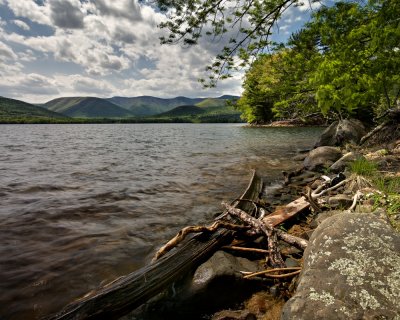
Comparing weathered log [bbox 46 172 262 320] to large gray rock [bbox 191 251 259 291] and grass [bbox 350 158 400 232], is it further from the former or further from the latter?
grass [bbox 350 158 400 232]

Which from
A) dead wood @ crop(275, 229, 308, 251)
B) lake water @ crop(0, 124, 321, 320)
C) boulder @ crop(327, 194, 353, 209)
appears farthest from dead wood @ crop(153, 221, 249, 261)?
boulder @ crop(327, 194, 353, 209)

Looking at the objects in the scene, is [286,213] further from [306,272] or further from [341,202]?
[306,272]

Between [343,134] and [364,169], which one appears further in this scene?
[343,134]

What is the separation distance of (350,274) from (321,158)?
13.5 meters

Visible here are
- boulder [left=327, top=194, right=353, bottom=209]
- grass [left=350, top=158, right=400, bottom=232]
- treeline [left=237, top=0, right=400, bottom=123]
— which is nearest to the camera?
grass [left=350, top=158, right=400, bottom=232]

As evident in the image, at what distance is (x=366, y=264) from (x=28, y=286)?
567 centimetres

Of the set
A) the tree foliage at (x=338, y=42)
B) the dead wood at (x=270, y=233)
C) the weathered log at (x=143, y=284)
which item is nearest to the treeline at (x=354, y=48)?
the tree foliage at (x=338, y=42)

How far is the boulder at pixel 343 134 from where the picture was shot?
22.2 m

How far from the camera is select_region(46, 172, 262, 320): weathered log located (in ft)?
11.7

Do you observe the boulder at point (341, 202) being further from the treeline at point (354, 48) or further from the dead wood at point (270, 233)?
the treeline at point (354, 48)

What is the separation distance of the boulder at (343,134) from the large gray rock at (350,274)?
20.4 meters

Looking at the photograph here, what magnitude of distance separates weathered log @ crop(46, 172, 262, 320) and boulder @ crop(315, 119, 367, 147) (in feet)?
67.1

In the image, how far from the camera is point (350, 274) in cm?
320

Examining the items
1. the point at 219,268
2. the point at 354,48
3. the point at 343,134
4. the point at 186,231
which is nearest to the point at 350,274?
the point at 219,268
